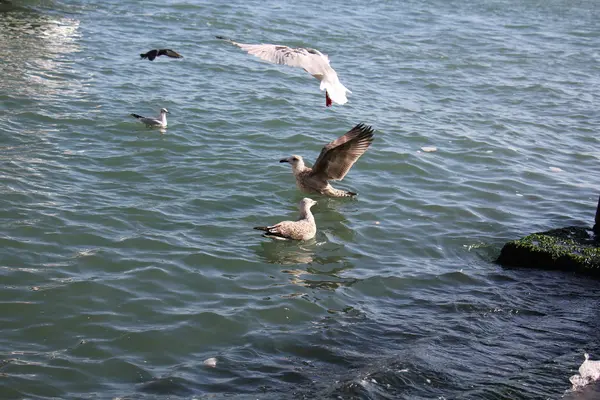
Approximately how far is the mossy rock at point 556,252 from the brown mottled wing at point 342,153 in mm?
2329

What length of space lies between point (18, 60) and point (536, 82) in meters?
9.72

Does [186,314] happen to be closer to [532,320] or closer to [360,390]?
[360,390]

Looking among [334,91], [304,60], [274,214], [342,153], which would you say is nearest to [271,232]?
[274,214]

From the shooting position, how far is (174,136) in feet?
36.7

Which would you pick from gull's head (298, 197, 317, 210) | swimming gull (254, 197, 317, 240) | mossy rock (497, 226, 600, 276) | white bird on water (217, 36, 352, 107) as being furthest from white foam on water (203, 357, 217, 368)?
mossy rock (497, 226, 600, 276)

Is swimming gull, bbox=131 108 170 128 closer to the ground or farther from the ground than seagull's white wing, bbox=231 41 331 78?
closer to the ground

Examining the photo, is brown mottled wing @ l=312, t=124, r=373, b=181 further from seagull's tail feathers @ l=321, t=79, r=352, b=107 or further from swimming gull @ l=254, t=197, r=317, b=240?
seagull's tail feathers @ l=321, t=79, r=352, b=107

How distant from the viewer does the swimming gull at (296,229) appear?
26.8ft

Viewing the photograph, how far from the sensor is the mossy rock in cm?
740

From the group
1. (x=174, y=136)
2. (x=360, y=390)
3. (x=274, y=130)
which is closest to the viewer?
(x=360, y=390)

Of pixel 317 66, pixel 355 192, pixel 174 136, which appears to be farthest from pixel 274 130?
pixel 317 66

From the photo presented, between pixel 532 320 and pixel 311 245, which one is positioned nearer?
pixel 532 320

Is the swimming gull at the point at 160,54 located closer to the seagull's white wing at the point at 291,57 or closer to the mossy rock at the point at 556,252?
the seagull's white wing at the point at 291,57

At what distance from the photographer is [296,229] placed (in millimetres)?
8312
